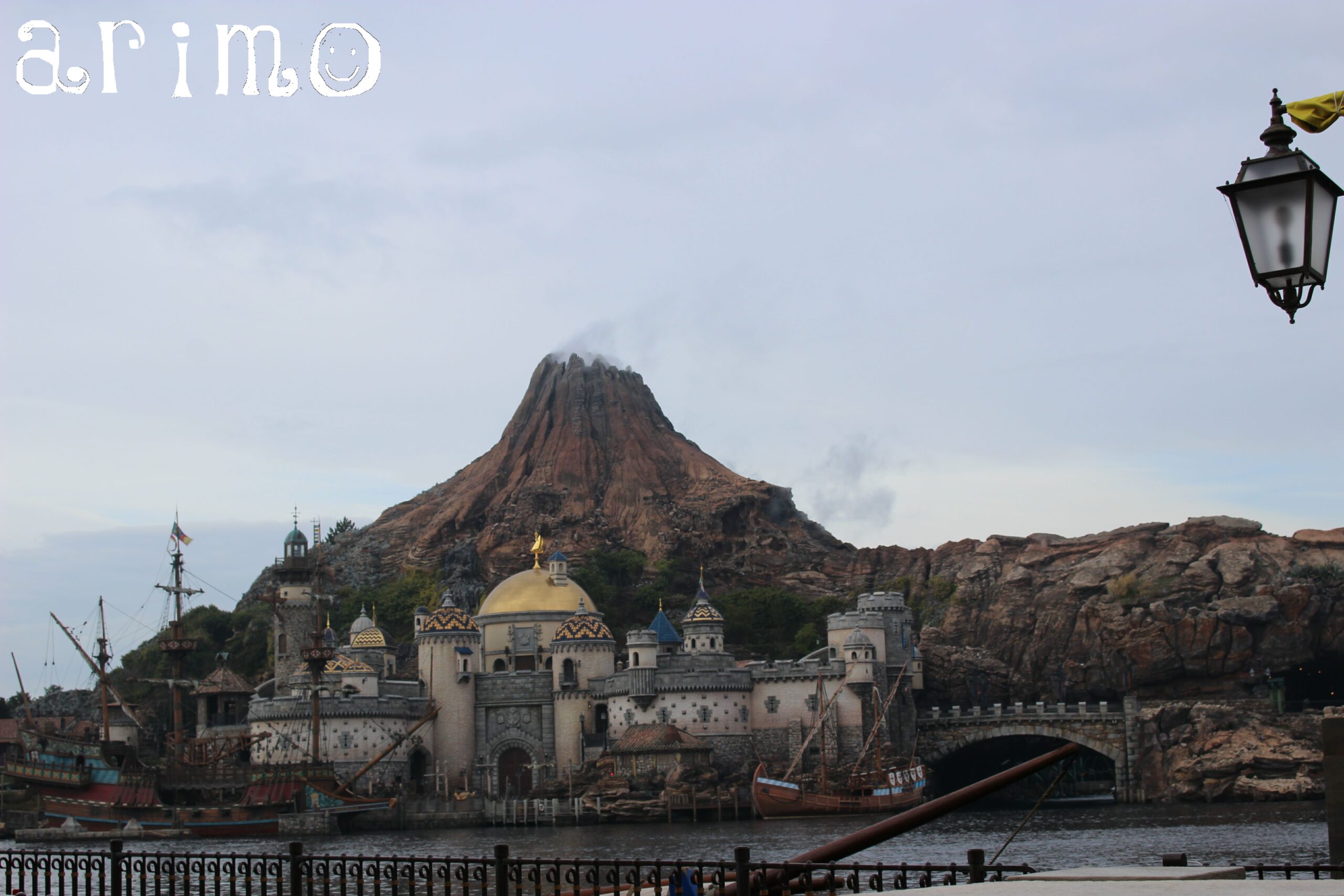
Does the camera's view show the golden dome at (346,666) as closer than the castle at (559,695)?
No

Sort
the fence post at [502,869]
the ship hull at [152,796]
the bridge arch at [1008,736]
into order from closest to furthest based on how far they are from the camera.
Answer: the fence post at [502,869] < the ship hull at [152,796] < the bridge arch at [1008,736]

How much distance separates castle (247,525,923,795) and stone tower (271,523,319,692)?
2.49m

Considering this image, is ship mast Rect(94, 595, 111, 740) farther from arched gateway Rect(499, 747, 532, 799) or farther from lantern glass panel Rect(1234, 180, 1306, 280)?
lantern glass panel Rect(1234, 180, 1306, 280)

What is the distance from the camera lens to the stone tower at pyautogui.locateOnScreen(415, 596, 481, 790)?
369ft

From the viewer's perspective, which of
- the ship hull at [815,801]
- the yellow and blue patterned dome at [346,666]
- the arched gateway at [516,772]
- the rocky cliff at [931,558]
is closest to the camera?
the ship hull at [815,801]

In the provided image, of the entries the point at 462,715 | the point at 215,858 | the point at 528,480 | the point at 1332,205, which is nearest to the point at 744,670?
the point at 462,715

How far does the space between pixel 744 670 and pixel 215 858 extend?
85.7 meters

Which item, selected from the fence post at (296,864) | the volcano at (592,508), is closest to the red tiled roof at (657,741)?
the volcano at (592,508)

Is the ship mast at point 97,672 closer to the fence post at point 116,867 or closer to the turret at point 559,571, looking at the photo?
the turret at point 559,571

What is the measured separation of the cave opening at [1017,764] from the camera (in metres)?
114

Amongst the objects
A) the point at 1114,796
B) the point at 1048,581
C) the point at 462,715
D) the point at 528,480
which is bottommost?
the point at 1114,796

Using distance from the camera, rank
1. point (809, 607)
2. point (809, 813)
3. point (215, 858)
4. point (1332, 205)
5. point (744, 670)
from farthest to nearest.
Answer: point (809, 607) < point (744, 670) < point (809, 813) < point (215, 858) < point (1332, 205)

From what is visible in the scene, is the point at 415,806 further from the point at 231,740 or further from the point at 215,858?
the point at 215,858

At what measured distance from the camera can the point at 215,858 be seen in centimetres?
2512
